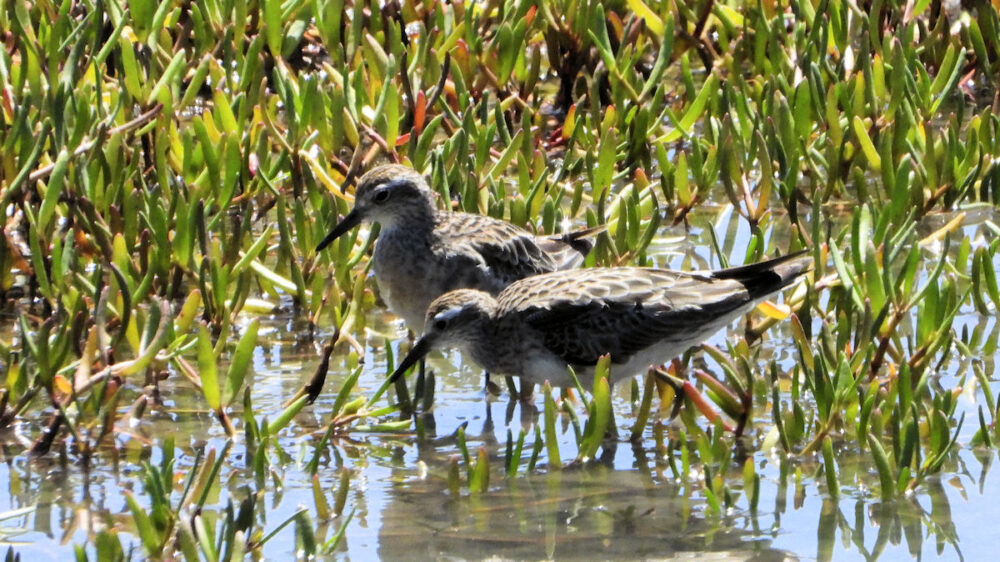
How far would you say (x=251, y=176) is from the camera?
8.30 meters

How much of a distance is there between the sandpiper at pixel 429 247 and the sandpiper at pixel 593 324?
51 centimetres

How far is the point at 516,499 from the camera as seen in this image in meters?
5.72

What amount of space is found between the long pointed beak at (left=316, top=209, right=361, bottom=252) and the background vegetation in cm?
8

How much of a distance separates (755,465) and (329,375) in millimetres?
1967

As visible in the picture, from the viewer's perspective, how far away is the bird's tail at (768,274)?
675 cm

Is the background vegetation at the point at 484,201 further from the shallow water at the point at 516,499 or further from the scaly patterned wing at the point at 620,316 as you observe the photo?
the scaly patterned wing at the point at 620,316

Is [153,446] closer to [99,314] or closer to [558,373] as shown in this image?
[99,314]

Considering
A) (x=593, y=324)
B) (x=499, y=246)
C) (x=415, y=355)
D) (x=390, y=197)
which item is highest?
(x=390, y=197)

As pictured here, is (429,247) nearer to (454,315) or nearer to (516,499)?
(454,315)

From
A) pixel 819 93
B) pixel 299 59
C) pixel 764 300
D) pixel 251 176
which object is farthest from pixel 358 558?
pixel 299 59

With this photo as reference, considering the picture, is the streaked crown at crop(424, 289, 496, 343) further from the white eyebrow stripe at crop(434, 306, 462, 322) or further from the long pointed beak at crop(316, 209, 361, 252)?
the long pointed beak at crop(316, 209, 361, 252)

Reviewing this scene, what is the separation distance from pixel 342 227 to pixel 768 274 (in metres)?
1.97

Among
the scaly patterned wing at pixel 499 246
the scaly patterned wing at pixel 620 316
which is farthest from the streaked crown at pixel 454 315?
the scaly patterned wing at pixel 499 246

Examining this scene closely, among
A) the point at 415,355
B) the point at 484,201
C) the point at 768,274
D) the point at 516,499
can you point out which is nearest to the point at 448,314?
the point at 415,355
